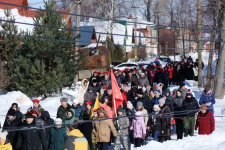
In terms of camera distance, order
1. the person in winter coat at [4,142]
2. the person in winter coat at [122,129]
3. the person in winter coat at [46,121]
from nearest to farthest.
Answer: the person in winter coat at [4,142], the person in winter coat at [46,121], the person in winter coat at [122,129]

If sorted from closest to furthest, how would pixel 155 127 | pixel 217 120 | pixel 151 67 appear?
pixel 155 127
pixel 217 120
pixel 151 67

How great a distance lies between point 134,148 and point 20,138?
375 cm

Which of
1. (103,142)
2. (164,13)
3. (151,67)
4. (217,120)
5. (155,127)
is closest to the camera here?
(103,142)

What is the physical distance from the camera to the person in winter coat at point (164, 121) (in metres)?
12.7

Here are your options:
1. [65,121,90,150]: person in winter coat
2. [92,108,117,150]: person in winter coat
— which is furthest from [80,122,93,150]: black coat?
[65,121,90,150]: person in winter coat

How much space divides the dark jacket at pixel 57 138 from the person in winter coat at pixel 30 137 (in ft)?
0.68

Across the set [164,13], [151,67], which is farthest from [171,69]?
[164,13]

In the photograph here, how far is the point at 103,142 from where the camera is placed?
10945 mm

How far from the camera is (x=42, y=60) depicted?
861 inches

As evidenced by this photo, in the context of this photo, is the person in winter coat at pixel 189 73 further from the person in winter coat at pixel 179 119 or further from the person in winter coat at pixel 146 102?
the person in winter coat at pixel 179 119

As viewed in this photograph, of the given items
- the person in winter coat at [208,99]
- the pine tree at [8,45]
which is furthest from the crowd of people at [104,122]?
the pine tree at [8,45]

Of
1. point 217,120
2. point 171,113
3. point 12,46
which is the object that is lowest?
point 217,120

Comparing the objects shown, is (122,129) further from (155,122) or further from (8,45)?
(8,45)

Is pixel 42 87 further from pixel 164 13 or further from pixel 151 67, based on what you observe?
pixel 164 13
